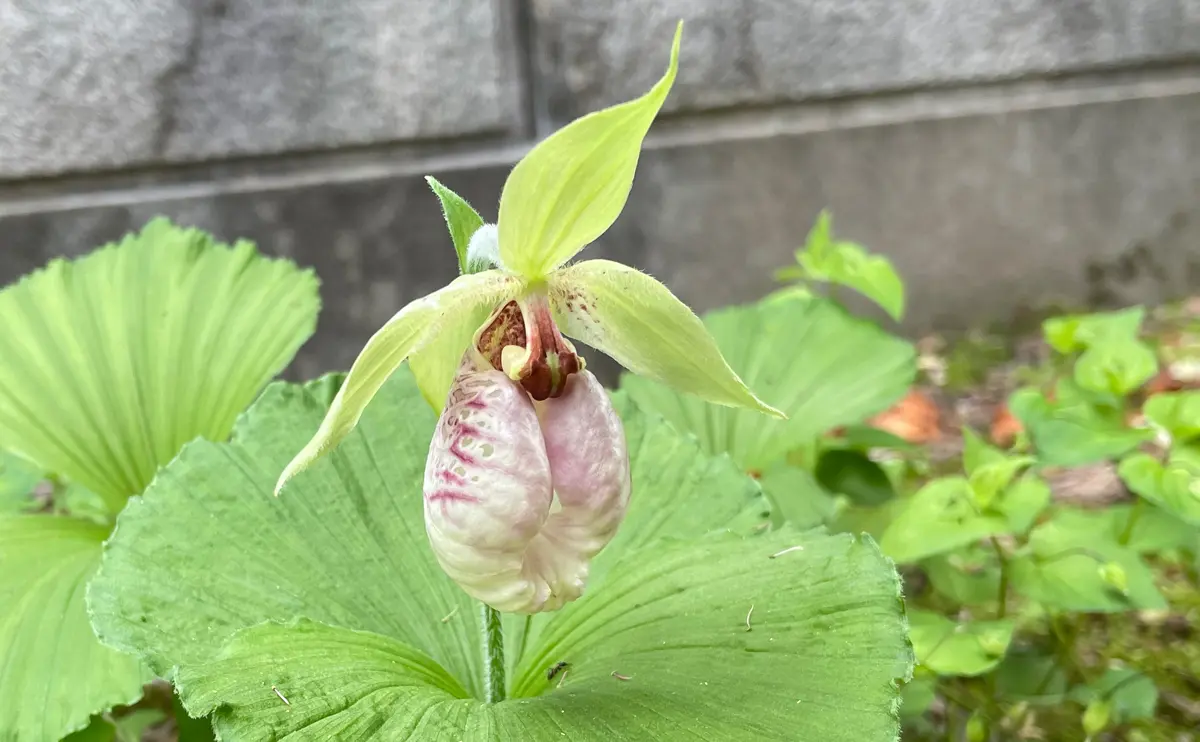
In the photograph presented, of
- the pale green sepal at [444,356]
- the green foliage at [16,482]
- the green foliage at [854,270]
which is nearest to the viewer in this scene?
the pale green sepal at [444,356]

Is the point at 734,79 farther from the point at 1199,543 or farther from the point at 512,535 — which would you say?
the point at 512,535

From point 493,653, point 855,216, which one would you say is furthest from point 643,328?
point 855,216

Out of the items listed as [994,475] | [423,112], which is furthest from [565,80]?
[994,475]

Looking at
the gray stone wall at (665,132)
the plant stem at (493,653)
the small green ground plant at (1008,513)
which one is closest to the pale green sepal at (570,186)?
the plant stem at (493,653)

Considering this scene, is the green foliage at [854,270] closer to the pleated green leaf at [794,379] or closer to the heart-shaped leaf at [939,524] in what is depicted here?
the pleated green leaf at [794,379]

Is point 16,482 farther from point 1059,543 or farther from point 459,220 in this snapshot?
point 1059,543

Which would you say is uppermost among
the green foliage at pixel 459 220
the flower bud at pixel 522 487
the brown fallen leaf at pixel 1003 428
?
the green foliage at pixel 459 220
